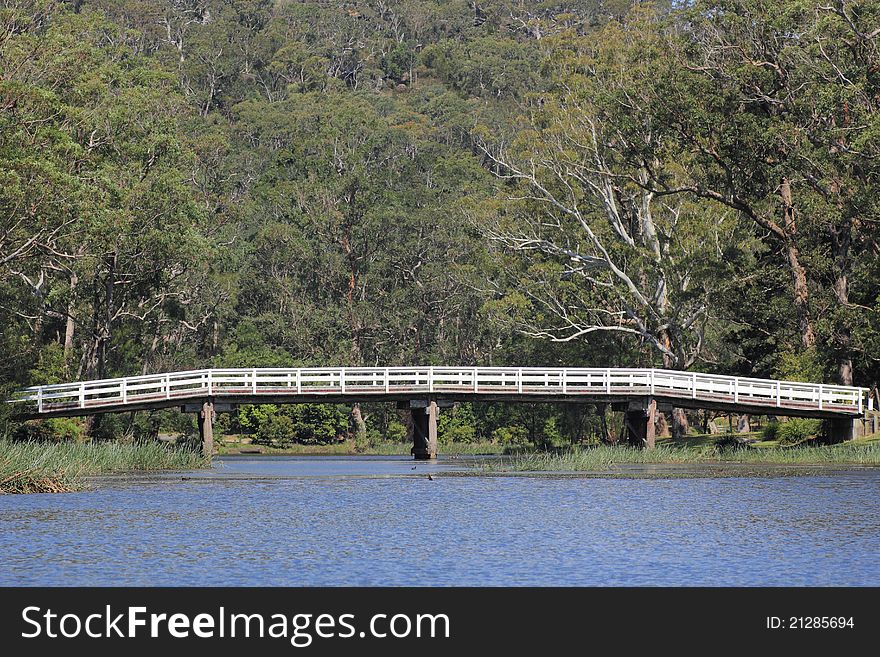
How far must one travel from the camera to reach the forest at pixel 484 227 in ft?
173

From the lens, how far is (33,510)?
29891 mm

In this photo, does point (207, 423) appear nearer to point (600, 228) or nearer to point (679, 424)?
point (679, 424)

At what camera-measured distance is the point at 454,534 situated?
86.4 feet

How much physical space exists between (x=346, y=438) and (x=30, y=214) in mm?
40076

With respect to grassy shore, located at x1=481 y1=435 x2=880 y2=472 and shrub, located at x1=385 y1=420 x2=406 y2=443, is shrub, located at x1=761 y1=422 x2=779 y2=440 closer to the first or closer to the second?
grassy shore, located at x1=481 y1=435 x2=880 y2=472

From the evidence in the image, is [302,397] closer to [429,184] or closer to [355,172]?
[355,172]

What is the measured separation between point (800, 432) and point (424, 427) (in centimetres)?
1541

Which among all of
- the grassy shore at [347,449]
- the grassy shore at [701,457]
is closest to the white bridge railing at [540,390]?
the grassy shore at [701,457]

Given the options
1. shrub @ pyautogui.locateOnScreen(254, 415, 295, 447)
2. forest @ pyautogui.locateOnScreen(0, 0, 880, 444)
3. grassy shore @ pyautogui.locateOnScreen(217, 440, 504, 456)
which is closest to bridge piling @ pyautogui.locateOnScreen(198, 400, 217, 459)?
forest @ pyautogui.locateOnScreen(0, 0, 880, 444)

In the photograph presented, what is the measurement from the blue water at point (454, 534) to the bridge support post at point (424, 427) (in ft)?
56.9

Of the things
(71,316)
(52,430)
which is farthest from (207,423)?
(71,316)

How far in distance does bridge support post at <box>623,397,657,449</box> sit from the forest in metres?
6.87

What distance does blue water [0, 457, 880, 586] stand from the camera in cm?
2125
